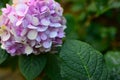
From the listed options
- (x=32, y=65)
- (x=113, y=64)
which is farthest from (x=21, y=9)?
(x=113, y=64)

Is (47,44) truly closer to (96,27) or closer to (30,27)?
(30,27)

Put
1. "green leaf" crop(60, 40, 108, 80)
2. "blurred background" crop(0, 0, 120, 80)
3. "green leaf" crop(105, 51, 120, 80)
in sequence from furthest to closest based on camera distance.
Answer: "blurred background" crop(0, 0, 120, 80) → "green leaf" crop(105, 51, 120, 80) → "green leaf" crop(60, 40, 108, 80)

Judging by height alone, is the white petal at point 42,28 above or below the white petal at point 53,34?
above

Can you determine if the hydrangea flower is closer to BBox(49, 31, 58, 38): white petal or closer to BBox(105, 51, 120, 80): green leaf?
BBox(49, 31, 58, 38): white petal

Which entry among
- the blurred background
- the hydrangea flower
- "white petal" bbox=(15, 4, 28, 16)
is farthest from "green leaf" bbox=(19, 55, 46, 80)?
the blurred background

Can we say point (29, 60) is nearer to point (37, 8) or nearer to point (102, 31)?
point (37, 8)

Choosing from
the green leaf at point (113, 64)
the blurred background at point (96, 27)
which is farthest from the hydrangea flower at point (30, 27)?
the blurred background at point (96, 27)

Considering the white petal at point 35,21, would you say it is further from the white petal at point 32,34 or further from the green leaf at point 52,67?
the green leaf at point 52,67
